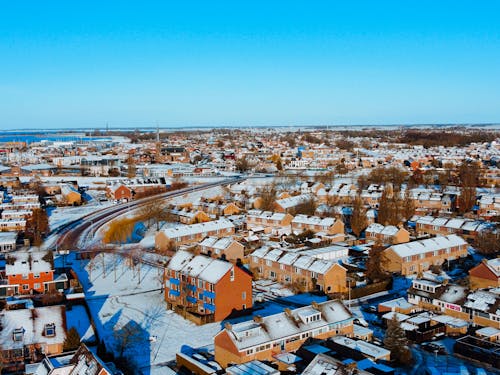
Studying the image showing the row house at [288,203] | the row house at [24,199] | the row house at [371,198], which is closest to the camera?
the row house at [288,203]

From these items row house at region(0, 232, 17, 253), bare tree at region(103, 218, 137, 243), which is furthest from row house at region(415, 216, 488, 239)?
row house at region(0, 232, 17, 253)

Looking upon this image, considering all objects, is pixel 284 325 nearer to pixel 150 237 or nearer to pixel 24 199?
pixel 150 237

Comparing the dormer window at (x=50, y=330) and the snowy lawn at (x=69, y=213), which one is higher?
the dormer window at (x=50, y=330)

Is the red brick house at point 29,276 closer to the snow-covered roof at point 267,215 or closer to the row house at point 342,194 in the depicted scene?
the snow-covered roof at point 267,215

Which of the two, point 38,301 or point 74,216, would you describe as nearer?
point 38,301

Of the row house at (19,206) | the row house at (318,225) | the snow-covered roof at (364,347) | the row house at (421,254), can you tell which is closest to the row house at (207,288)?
the snow-covered roof at (364,347)

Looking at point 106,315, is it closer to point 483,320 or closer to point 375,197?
point 483,320

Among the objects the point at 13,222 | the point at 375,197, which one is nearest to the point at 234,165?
the point at 375,197
